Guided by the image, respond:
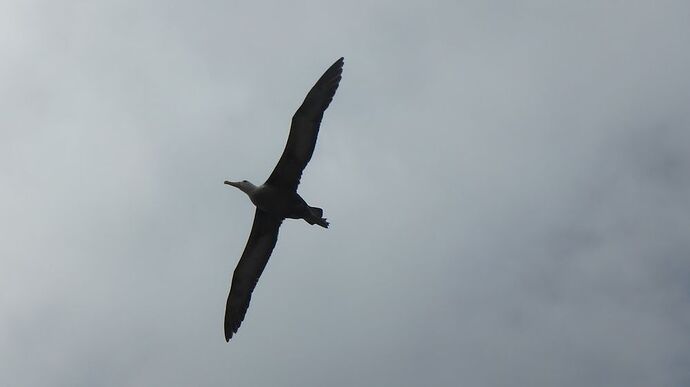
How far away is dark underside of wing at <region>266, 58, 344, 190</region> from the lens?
25.9 meters

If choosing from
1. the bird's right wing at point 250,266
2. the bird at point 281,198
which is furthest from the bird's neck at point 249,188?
the bird's right wing at point 250,266

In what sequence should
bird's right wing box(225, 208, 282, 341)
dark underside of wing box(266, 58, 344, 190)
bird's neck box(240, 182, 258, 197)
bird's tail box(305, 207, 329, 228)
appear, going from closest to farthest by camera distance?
1. dark underside of wing box(266, 58, 344, 190)
2. bird's tail box(305, 207, 329, 228)
3. bird's neck box(240, 182, 258, 197)
4. bird's right wing box(225, 208, 282, 341)

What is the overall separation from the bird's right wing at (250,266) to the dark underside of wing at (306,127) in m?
2.38

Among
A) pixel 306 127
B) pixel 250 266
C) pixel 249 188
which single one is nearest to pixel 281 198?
pixel 249 188

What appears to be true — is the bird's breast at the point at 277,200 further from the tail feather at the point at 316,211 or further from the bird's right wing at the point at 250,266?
the bird's right wing at the point at 250,266

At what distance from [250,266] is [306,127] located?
5.46 meters

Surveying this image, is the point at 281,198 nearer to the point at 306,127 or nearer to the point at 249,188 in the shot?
the point at 249,188

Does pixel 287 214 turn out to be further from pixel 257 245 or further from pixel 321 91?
pixel 321 91

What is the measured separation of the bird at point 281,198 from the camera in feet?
85.4

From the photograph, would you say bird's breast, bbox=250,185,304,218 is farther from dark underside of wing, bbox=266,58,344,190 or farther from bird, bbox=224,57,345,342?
dark underside of wing, bbox=266,58,344,190

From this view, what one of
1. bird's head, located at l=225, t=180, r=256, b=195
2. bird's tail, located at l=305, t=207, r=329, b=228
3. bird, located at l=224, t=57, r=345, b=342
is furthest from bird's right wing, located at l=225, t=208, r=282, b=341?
bird's tail, located at l=305, t=207, r=329, b=228

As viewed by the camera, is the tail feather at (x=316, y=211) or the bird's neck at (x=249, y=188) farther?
the bird's neck at (x=249, y=188)

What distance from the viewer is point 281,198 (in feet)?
88.8

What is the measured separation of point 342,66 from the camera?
26531 mm
